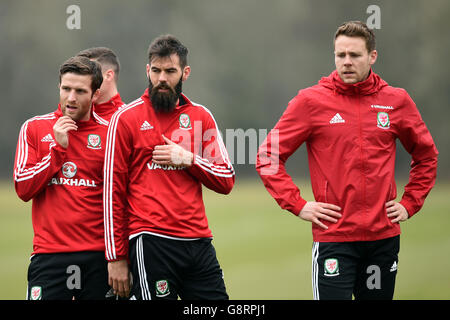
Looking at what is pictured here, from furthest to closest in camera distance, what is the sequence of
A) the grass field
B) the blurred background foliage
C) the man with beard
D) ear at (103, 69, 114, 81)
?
1. the blurred background foliage
2. the grass field
3. ear at (103, 69, 114, 81)
4. the man with beard

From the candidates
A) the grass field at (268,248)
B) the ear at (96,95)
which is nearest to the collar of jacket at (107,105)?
the ear at (96,95)

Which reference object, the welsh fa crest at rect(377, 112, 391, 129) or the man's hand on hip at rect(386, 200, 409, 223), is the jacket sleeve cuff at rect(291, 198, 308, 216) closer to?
the man's hand on hip at rect(386, 200, 409, 223)

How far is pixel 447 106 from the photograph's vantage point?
89.5ft

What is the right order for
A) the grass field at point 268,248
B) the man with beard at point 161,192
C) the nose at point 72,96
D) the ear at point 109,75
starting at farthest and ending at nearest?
1. the grass field at point 268,248
2. the ear at point 109,75
3. the nose at point 72,96
4. the man with beard at point 161,192

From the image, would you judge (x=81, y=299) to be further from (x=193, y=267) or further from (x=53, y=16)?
(x=53, y=16)

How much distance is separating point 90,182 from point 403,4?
26.8 meters

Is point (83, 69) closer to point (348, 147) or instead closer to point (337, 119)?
point (337, 119)

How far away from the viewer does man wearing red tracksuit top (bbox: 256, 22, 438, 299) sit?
3.37 meters

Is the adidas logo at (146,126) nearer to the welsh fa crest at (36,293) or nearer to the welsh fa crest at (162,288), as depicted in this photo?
the welsh fa crest at (162,288)

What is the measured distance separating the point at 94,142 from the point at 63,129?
265mm

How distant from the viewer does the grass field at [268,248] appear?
8.74 meters

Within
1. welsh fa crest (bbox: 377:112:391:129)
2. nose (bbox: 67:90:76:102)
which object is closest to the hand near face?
nose (bbox: 67:90:76:102)

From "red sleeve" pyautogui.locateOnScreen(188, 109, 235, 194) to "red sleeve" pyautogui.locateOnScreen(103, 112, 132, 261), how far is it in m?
0.44

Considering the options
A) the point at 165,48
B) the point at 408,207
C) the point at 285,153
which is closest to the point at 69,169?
the point at 165,48
